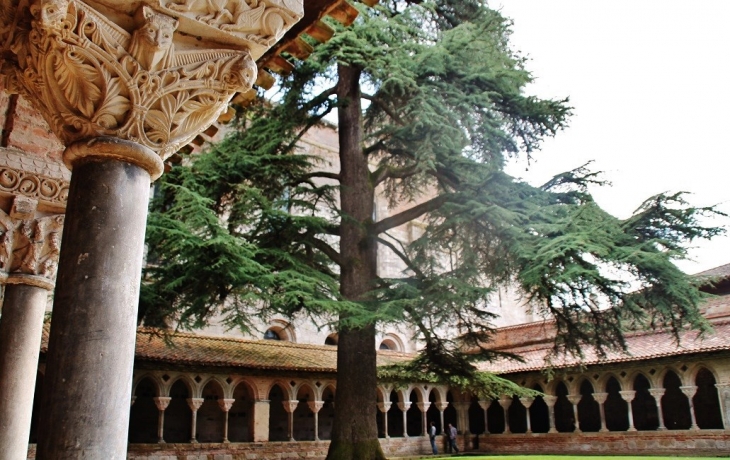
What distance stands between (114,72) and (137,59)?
113 millimetres

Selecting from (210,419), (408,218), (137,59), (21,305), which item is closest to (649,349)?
(408,218)

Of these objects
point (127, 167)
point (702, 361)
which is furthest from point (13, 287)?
point (702, 361)

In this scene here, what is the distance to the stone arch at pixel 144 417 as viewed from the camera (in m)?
15.1

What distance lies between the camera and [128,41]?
2.56 m

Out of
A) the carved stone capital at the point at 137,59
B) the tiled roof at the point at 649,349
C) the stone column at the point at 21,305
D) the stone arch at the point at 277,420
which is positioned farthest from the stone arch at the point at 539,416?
the carved stone capital at the point at 137,59

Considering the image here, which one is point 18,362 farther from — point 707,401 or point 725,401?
point 707,401

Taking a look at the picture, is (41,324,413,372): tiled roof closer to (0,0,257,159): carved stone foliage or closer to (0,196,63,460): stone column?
(0,196,63,460): stone column

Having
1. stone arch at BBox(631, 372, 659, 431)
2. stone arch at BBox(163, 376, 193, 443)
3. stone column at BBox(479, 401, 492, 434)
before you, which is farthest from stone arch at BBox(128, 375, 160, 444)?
stone arch at BBox(631, 372, 659, 431)

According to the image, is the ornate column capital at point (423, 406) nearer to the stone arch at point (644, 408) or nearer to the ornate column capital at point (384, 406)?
the ornate column capital at point (384, 406)

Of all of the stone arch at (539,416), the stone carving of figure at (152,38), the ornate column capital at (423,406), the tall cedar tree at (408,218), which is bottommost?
the stone arch at (539,416)

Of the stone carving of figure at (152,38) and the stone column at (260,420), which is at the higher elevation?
the stone carving of figure at (152,38)

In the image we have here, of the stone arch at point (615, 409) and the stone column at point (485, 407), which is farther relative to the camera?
the stone column at point (485, 407)

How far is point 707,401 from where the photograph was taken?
717 inches

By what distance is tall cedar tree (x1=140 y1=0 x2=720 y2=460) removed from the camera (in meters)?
10.3
